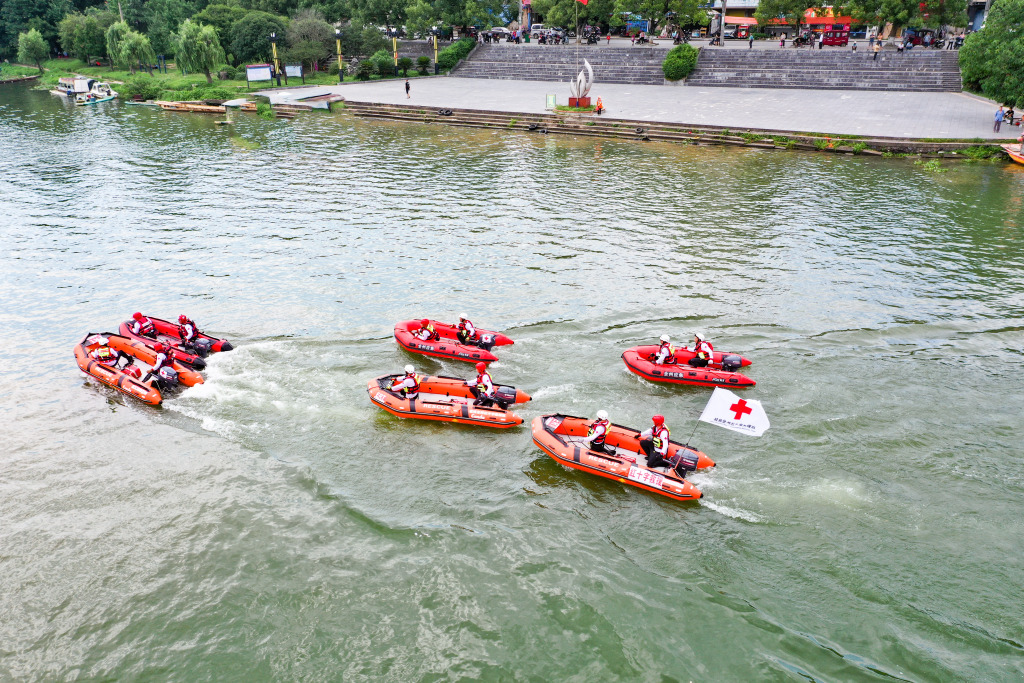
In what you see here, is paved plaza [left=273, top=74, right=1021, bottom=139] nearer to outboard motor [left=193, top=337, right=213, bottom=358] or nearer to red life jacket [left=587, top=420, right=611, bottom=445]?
red life jacket [left=587, top=420, right=611, bottom=445]

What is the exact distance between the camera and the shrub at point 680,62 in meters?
55.9

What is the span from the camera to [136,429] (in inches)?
653

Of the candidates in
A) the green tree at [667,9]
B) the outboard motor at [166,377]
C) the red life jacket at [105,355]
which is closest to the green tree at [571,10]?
the green tree at [667,9]

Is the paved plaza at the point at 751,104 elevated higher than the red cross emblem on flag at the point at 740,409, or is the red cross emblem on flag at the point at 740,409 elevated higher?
the paved plaza at the point at 751,104

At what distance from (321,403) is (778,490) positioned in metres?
11.3

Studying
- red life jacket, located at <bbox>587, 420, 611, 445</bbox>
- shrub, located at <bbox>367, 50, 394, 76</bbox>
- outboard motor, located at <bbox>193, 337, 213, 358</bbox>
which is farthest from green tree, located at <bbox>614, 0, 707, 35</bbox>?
red life jacket, located at <bbox>587, 420, 611, 445</bbox>

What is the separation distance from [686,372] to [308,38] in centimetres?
6147

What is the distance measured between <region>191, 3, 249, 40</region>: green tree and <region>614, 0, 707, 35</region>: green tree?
38913mm

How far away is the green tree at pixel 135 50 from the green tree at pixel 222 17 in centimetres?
787

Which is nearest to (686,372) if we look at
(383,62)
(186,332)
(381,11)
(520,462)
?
(520,462)

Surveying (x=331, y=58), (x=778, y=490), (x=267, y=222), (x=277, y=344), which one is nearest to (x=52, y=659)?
(x=277, y=344)

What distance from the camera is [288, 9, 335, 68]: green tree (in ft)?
211

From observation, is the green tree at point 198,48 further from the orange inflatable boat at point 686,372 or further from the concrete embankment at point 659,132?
the orange inflatable boat at point 686,372

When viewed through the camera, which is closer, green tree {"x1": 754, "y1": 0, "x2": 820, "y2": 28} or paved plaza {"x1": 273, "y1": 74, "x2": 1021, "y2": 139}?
paved plaza {"x1": 273, "y1": 74, "x2": 1021, "y2": 139}
